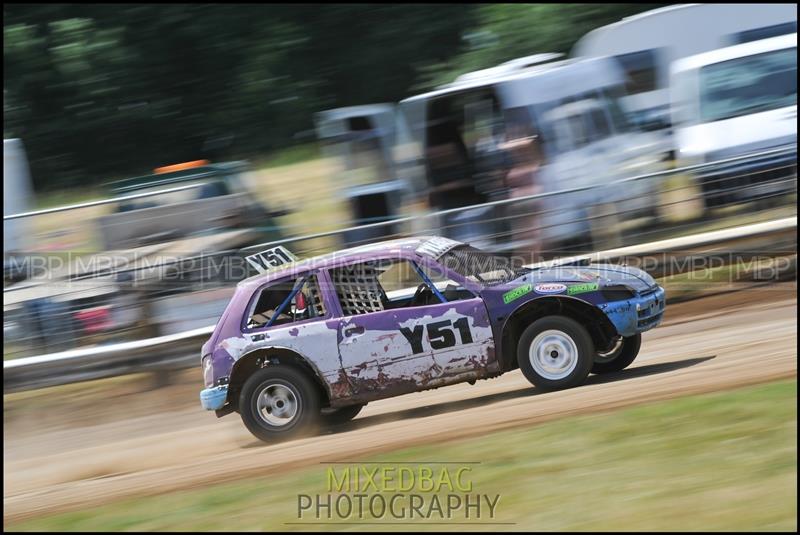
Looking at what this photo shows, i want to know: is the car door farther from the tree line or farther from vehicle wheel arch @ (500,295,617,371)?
the tree line

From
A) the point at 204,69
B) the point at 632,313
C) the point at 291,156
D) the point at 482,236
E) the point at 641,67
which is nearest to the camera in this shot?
the point at 632,313

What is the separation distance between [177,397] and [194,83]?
49.6ft

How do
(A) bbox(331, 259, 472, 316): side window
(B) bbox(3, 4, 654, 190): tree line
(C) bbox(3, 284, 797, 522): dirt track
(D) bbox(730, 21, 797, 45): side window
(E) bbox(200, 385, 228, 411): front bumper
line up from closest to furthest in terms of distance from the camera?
(C) bbox(3, 284, 797, 522): dirt track < (A) bbox(331, 259, 472, 316): side window < (E) bbox(200, 385, 228, 411): front bumper < (D) bbox(730, 21, 797, 45): side window < (B) bbox(3, 4, 654, 190): tree line

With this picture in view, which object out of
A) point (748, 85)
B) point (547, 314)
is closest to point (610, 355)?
point (547, 314)

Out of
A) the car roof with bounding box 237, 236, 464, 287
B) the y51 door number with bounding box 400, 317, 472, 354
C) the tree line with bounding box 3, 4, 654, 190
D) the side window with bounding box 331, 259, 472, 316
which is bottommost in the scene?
the y51 door number with bounding box 400, 317, 472, 354

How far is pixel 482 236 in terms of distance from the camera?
1107cm

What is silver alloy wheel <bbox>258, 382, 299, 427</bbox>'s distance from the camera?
8.02 metres

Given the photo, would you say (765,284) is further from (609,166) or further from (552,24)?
(552,24)

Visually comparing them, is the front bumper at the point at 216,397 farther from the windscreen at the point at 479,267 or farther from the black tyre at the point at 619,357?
the black tyre at the point at 619,357

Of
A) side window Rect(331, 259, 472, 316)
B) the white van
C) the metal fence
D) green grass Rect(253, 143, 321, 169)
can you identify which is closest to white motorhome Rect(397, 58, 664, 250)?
the white van

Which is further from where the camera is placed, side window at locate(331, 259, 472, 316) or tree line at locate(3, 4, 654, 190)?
tree line at locate(3, 4, 654, 190)

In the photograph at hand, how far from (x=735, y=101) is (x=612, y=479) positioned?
8127 mm

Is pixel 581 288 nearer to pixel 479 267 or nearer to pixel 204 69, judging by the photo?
pixel 479 267

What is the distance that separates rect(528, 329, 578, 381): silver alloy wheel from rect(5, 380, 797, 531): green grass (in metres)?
0.75
